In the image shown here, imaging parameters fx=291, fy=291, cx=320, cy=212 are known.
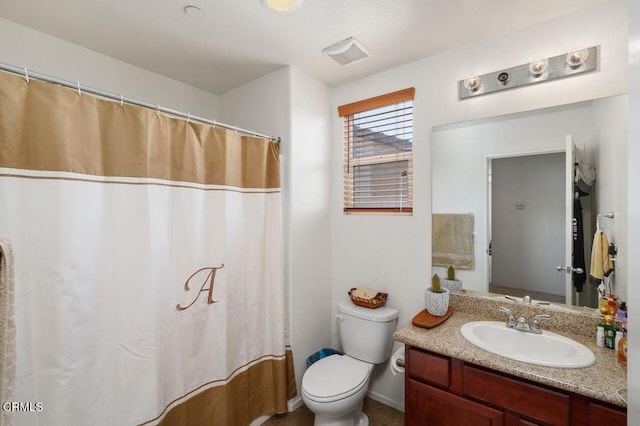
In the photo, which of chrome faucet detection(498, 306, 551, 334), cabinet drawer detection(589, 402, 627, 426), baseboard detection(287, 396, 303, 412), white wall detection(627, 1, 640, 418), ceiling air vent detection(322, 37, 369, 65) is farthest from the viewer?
baseboard detection(287, 396, 303, 412)

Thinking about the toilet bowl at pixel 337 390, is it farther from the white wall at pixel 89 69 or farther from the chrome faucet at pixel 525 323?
the white wall at pixel 89 69

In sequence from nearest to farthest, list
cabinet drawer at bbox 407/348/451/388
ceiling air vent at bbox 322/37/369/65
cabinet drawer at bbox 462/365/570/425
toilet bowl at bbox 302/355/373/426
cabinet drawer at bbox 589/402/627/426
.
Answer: cabinet drawer at bbox 589/402/627/426 → cabinet drawer at bbox 462/365/570/425 → cabinet drawer at bbox 407/348/451/388 → toilet bowl at bbox 302/355/373/426 → ceiling air vent at bbox 322/37/369/65

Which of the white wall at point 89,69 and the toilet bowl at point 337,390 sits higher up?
the white wall at point 89,69

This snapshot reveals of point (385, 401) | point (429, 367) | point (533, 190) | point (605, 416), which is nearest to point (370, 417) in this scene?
point (385, 401)

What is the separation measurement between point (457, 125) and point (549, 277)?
3.37 feet

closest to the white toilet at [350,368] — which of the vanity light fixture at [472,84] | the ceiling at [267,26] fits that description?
the vanity light fixture at [472,84]

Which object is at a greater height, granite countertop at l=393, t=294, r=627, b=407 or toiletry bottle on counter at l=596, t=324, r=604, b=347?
toiletry bottle on counter at l=596, t=324, r=604, b=347

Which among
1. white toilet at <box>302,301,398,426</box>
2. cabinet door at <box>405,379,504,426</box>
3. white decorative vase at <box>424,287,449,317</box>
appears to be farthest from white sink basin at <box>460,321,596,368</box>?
white toilet at <box>302,301,398,426</box>

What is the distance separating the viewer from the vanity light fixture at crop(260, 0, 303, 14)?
1417 mm

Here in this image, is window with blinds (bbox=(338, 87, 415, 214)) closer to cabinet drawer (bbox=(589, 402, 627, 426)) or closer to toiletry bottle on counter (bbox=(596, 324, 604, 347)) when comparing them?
toiletry bottle on counter (bbox=(596, 324, 604, 347))

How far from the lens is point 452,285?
6.16 ft

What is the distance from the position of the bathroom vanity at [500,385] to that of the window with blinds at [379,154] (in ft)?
3.08

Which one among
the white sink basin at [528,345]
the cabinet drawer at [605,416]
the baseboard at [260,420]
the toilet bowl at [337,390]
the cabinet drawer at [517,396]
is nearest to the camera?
the cabinet drawer at [605,416]

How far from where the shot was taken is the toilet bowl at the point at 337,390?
1.64 metres
